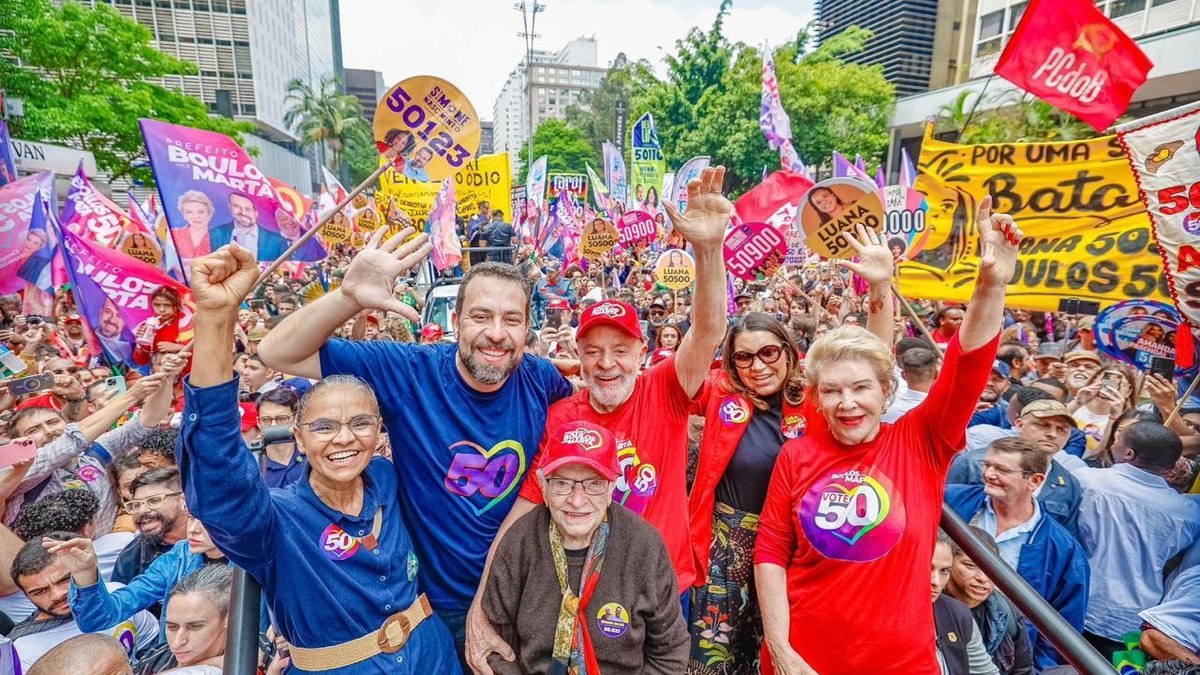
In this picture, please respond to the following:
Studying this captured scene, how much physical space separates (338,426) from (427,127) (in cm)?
363

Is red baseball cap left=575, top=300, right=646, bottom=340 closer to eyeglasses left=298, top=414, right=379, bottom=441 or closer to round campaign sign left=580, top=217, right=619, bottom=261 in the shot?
eyeglasses left=298, top=414, right=379, bottom=441

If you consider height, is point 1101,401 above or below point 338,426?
below

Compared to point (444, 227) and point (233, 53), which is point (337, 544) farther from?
point (233, 53)

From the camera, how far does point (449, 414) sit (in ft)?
7.27

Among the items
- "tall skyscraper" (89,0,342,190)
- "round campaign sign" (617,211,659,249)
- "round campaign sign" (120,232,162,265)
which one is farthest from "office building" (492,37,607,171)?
"round campaign sign" (120,232,162,265)

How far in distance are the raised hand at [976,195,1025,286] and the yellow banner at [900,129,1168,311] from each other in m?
3.04

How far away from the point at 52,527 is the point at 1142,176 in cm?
628

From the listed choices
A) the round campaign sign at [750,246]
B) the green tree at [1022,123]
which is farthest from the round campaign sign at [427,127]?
the green tree at [1022,123]

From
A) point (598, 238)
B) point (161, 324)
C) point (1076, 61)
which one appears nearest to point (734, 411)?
point (1076, 61)

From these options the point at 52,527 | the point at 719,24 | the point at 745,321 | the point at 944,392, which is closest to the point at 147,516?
the point at 52,527

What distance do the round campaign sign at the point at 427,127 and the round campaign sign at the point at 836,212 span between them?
3015 mm

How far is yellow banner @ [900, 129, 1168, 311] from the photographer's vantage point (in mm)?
4285

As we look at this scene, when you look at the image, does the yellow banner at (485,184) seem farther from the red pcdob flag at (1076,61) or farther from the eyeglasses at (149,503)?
the eyeglasses at (149,503)

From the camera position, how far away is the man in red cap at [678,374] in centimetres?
238
